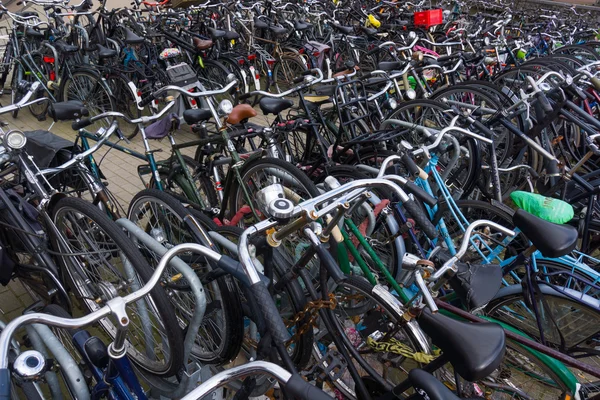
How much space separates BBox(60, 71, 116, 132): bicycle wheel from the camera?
5453mm

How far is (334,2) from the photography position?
33.2 ft

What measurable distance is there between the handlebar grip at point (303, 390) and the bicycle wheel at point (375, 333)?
83 cm

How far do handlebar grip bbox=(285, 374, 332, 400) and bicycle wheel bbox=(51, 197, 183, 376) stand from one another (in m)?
0.97

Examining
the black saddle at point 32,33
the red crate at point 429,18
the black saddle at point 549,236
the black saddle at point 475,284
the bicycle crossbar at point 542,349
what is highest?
the black saddle at point 32,33

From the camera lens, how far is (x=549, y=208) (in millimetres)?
Answer: 2289

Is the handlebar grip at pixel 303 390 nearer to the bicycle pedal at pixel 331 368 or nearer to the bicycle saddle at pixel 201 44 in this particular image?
the bicycle pedal at pixel 331 368

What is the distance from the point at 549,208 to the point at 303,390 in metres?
1.84

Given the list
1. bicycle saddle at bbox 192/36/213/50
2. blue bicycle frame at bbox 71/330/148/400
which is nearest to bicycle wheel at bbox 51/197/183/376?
blue bicycle frame at bbox 71/330/148/400

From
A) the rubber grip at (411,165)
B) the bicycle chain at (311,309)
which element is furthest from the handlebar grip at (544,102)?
the bicycle chain at (311,309)

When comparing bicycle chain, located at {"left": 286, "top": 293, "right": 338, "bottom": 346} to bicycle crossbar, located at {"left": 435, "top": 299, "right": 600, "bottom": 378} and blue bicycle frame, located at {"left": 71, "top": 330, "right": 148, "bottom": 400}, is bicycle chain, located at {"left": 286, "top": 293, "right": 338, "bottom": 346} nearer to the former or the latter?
bicycle crossbar, located at {"left": 435, "top": 299, "right": 600, "bottom": 378}

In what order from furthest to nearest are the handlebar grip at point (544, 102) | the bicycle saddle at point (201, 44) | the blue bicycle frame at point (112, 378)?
1. the bicycle saddle at point (201, 44)
2. the handlebar grip at point (544, 102)
3. the blue bicycle frame at point (112, 378)

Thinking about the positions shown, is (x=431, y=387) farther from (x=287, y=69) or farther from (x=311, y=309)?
(x=287, y=69)

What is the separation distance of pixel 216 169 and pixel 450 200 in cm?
185

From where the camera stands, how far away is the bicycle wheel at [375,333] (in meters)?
2.12
